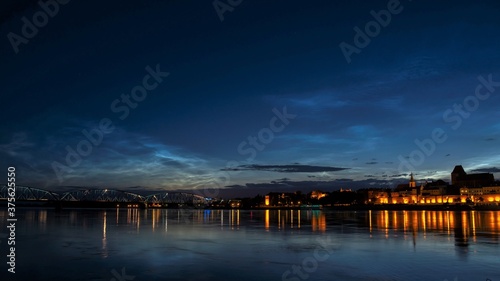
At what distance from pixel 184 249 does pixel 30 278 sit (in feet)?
Answer: 33.0

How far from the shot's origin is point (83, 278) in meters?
16.0

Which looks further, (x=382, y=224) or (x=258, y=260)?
(x=382, y=224)

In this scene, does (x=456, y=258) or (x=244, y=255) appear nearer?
(x=456, y=258)

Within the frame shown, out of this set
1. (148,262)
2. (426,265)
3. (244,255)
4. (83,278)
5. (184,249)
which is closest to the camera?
(83,278)

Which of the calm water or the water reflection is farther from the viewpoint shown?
the water reflection

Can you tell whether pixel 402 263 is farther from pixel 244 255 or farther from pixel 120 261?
pixel 120 261

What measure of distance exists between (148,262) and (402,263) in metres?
11.7

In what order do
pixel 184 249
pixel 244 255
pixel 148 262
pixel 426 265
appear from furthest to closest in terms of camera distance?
pixel 184 249
pixel 244 255
pixel 148 262
pixel 426 265

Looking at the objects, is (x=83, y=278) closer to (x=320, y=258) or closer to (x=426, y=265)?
(x=320, y=258)

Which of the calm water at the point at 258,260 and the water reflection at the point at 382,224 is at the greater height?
the calm water at the point at 258,260

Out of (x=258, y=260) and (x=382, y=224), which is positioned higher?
(x=258, y=260)

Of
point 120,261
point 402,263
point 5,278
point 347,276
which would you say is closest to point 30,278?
point 5,278

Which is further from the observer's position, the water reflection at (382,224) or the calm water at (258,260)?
the water reflection at (382,224)

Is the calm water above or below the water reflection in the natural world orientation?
above
